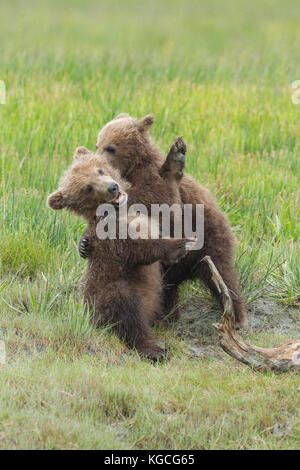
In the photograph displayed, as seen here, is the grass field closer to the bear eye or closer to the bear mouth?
the bear mouth

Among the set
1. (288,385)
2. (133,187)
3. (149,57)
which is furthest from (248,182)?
(149,57)

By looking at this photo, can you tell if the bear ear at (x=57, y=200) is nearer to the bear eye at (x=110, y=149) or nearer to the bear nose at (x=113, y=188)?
the bear nose at (x=113, y=188)

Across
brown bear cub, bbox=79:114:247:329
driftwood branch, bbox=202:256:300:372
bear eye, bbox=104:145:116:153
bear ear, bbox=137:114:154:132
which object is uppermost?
bear ear, bbox=137:114:154:132

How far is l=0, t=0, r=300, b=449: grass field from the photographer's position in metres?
3.93

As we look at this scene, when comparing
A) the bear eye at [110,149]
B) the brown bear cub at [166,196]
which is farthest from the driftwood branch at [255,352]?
the bear eye at [110,149]

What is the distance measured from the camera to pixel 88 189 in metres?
4.84

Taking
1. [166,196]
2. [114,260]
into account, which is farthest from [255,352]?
[166,196]

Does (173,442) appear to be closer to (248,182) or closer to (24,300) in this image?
(24,300)

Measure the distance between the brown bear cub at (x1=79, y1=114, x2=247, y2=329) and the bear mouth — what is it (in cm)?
22

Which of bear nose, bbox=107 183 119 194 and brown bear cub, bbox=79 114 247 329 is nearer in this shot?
bear nose, bbox=107 183 119 194

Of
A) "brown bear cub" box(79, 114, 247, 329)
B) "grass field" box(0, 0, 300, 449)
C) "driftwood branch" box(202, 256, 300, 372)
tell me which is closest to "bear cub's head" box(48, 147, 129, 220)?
"brown bear cub" box(79, 114, 247, 329)

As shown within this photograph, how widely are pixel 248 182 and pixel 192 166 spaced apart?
529mm

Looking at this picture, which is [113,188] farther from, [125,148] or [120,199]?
[125,148]

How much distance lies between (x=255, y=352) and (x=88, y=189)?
1.36 meters
